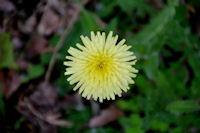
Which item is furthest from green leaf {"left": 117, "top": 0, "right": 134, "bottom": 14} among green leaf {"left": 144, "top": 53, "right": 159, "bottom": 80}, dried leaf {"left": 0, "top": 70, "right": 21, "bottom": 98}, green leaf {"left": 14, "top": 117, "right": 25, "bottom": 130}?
green leaf {"left": 14, "top": 117, "right": 25, "bottom": 130}

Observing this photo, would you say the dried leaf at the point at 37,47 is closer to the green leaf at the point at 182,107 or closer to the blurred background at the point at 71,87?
the blurred background at the point at 71,87

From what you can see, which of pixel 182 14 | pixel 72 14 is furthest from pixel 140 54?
pixel 72 14

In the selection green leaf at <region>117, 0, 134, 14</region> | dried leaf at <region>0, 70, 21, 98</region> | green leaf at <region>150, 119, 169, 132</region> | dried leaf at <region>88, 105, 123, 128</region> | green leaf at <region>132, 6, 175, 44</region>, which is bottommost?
green leaf at <region>150, 119, 169, 132</region>

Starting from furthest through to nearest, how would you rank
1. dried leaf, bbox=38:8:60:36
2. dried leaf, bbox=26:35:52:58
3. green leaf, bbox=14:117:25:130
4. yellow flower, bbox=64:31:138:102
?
dried leaf, bbox=38:8:60:36 < dried leaf, bbox=26:35:52:58 < green leaf, bbox=14:117:25:130 < yellow flower, bbox=64:31:138:102

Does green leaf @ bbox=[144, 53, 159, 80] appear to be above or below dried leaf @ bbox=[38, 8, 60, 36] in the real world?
below

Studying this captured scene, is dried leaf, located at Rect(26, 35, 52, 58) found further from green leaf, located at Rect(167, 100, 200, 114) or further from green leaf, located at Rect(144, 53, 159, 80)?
green leaf, located at Rect(167, 100, 200, 114)

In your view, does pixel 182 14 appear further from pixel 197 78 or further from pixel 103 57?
pixel 103 57
